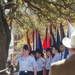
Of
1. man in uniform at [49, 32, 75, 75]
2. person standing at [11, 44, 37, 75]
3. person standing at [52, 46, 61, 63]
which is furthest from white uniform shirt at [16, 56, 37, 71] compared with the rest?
man in uniform at [49, 32, 75, 75]

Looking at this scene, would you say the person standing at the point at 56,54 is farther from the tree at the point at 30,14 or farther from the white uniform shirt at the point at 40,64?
the tree at the point at 30,14

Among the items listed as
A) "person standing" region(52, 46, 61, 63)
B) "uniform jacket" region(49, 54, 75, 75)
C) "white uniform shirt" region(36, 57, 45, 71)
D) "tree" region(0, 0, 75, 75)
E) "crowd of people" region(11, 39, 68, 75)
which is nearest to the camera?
"uniform jacket" region(49, 54, 75, 75)

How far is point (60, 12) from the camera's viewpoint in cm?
1387

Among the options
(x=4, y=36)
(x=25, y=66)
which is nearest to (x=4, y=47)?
(x=4, y=36)

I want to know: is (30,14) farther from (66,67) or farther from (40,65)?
(66,67)

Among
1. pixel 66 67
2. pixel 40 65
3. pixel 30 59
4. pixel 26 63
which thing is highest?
pixel 66 67

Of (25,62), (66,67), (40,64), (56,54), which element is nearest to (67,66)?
(66,67)

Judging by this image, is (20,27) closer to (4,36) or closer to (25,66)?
(4,36)

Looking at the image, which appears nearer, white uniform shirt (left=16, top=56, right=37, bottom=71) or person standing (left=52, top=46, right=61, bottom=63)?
white uniform shirt (left=16, top=56, right=37, bottom=71)

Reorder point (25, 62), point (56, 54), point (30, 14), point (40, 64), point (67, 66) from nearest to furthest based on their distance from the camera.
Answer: point (67, 66)
point (25, 62)
point (56, 54)
point (40, 64)
point (30, 14)

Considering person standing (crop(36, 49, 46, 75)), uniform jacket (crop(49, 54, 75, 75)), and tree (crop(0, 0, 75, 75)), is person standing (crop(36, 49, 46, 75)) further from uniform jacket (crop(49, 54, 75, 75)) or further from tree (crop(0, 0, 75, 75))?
uniform jacket (crop(49, 54, 75, 75))

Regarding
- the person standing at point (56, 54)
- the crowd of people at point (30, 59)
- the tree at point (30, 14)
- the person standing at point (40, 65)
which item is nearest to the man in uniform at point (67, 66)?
the crowd of people at point (30, 59)

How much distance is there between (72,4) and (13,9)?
278 cm

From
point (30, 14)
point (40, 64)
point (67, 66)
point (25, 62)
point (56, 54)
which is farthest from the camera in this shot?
point (30, 14)
